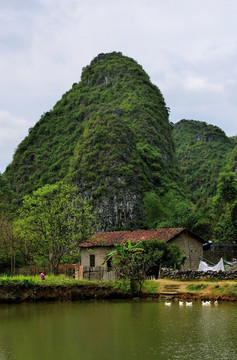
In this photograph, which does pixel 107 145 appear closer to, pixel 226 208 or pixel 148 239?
pixel 226 208

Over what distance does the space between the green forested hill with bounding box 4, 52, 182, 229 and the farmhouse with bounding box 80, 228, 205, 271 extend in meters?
36.0

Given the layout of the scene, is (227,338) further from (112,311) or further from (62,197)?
(62,197)

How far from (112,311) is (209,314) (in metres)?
5.21

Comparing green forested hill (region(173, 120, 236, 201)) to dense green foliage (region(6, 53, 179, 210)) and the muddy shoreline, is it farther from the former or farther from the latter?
the muddy shoreline

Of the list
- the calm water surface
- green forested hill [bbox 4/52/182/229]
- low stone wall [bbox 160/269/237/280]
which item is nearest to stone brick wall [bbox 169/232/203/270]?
low stone wall [bbox 160/269/237/280]

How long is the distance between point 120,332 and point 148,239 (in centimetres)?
1981

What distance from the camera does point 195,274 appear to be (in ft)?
88.8

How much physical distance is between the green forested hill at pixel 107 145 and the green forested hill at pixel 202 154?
24612mm

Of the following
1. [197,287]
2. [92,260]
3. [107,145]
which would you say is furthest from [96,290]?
[107,145]

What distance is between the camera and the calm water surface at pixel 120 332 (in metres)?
11.0

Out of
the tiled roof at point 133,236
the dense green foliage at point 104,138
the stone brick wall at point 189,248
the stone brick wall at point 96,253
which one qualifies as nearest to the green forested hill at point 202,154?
the dense green foliage at point 104,138

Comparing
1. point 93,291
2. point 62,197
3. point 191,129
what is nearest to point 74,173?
point 62,197

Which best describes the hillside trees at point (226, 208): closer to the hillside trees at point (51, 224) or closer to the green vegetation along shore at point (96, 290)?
the hillside trees at point (51, 224)

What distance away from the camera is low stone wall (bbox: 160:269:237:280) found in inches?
1005
